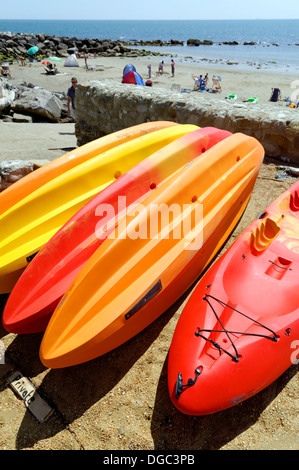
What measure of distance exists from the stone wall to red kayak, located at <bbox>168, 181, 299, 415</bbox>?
8.50ft

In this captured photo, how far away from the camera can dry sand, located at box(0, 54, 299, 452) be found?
2.12m

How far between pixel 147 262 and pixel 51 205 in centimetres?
131

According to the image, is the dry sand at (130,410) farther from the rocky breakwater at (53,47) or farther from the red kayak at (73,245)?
the rocky breakwater at (53,47)

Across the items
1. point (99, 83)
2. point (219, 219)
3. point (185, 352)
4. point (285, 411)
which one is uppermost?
point (99, 83)

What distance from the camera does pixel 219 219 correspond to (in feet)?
10.7

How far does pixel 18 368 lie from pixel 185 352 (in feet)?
4.54

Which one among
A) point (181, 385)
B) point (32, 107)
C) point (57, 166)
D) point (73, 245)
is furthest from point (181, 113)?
point (32, 107)

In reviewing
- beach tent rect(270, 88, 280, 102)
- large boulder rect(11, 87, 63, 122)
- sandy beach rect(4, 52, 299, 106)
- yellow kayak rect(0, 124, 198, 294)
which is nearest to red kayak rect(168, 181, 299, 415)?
yellow kayak rect(0, 124, 198, 294)

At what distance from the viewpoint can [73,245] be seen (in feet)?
9.48

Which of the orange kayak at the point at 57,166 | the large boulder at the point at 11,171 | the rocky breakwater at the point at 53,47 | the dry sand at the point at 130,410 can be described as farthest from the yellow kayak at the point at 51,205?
the rocky breakwater at the point at 53,47
